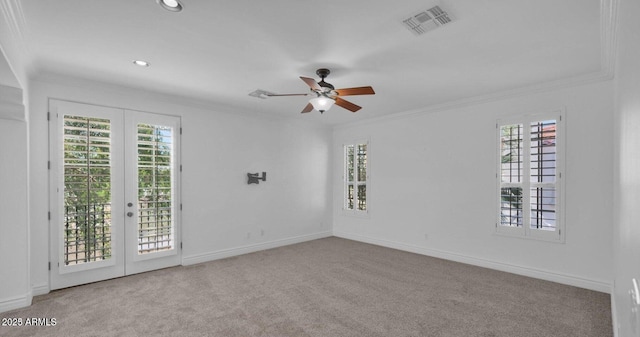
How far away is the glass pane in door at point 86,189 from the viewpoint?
3.83 meters

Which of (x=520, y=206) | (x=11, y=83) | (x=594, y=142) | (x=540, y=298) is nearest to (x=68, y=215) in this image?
(x=11, y=83)

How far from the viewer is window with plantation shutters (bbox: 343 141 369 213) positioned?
6602mm

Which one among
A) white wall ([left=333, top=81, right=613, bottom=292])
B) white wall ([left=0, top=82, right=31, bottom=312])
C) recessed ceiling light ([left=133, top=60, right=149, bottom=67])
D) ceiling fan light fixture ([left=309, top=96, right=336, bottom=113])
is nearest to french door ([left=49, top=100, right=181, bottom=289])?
white wall ([left=0, top=82, right=31, bottom=312])

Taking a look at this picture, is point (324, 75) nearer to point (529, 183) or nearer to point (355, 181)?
point (529, 183)

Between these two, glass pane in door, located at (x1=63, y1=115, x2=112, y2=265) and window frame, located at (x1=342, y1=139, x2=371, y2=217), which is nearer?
glass pane in door, located at (x1=63, y1=115, x2=112, y2=265)

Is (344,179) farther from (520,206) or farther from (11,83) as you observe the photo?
(11,83)

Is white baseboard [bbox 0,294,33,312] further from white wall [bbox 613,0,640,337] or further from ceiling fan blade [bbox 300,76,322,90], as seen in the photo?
white wall [bbox 613,0,640,337]

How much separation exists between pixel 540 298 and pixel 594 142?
6.75 ft

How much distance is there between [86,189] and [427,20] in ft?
14.6

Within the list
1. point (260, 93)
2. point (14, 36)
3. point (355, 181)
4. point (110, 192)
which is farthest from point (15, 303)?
point (355, 181)

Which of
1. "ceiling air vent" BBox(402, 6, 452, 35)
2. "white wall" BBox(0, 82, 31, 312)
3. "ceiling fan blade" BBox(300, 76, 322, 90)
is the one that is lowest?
"white wall" BBox(0, 82, 31, 312)

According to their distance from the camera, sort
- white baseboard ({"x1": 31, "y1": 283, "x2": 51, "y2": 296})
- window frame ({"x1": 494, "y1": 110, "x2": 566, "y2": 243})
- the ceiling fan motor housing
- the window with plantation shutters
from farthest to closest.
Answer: the window with plantation shutters < window frame ({"x1": 494, "y1": 110, "x2": 566, "y2": 243}) < white baseboard ({"x1": 31, "y1": 283, "x2": 51, "y2": 296}) < the ceiling fan motor housing

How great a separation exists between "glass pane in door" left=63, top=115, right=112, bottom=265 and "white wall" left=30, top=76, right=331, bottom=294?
0.23 metres

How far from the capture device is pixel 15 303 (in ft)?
10.7
